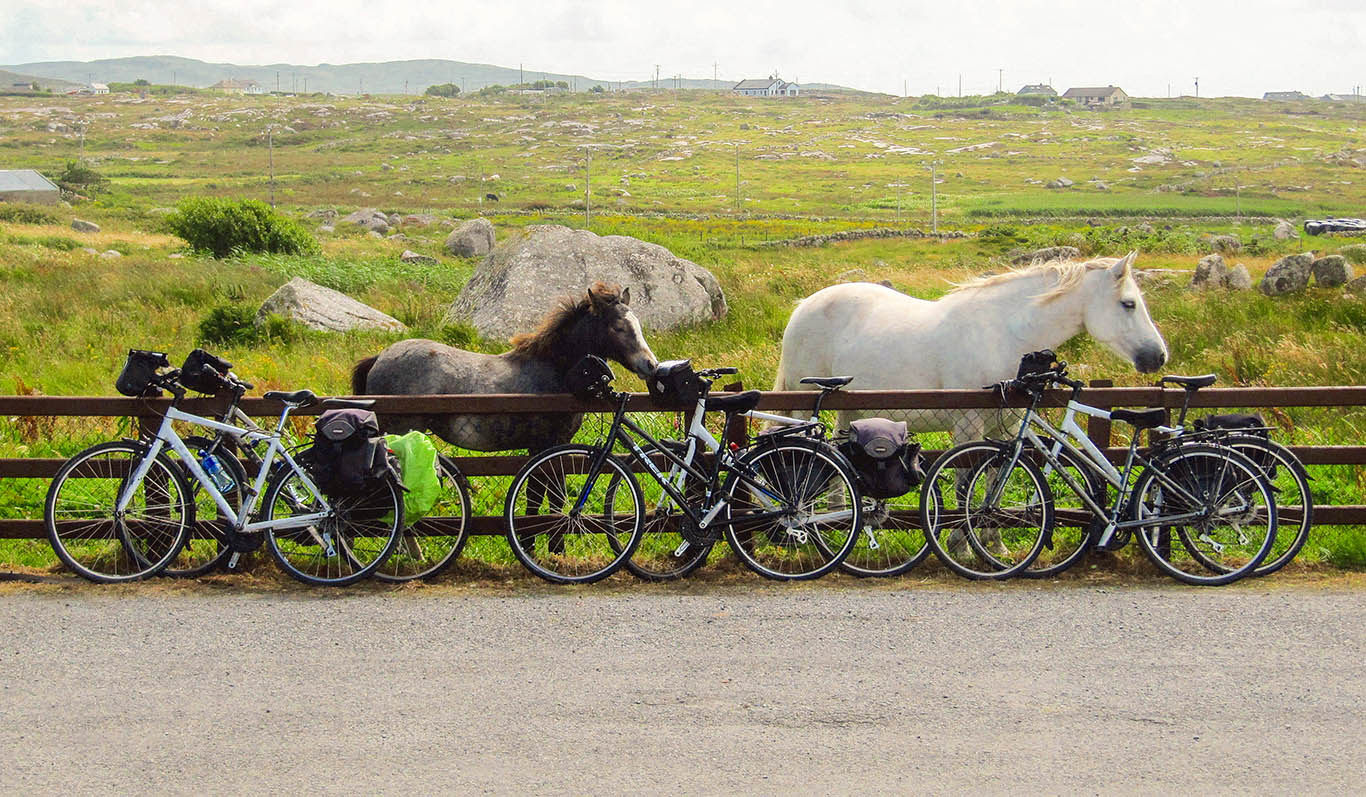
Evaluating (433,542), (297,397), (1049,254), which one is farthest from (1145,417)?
(1049,254)

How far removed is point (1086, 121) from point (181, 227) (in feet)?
602

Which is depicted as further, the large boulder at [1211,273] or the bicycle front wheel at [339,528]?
the large boulder at [1211,273]

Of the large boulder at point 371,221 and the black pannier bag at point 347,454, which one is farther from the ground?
the black pannier bag at point 347,454

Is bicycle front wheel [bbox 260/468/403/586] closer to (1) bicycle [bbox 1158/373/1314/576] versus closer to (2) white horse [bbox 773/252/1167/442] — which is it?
(2) white horse [bbox 773/252/1167/442]

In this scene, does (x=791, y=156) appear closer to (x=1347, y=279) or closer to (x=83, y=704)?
(x=1347, y=279)

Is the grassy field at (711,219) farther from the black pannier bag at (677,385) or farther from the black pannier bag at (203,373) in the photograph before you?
the black pannier bag at (677,385)


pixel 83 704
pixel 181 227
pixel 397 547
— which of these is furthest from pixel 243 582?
pixel 181 227

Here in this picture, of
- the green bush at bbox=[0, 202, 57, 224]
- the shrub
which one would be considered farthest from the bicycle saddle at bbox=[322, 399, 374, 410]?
the shrub

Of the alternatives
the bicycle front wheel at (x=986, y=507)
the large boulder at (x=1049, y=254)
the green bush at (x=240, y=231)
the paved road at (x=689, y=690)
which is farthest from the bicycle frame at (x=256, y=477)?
the green bush at (x=240, y=231)

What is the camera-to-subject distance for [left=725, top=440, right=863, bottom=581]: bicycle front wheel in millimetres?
7781

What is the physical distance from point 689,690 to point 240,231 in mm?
38682

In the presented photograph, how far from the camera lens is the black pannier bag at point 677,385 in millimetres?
7945

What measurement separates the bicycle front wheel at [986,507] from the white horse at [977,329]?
3.03 feet

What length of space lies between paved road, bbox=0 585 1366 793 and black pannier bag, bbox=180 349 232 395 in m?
1.37
